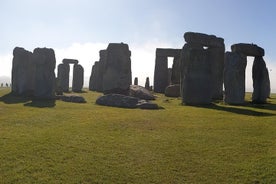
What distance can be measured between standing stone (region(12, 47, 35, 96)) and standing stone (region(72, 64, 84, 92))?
14.2 meters

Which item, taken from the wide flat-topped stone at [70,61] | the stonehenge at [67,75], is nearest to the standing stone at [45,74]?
the stonehenge at [67,75]

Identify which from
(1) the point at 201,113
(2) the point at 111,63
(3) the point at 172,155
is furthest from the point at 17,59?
(3) the point at 172,155

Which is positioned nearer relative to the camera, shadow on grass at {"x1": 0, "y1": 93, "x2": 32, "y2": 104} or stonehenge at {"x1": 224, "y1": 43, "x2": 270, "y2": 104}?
shadow on grass at {"x1": 0, "y1": 93, "x2": 32, "y2": 104}

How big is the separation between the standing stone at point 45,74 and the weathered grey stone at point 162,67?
19.3 meters

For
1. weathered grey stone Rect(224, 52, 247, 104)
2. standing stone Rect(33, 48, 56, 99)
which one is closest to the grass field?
weathered grey stone Rect(224, 52, 247, 104)

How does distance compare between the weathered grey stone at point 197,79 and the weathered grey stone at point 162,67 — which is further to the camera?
the weathered grey stone at point 162,67

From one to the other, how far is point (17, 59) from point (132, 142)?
65.4ft

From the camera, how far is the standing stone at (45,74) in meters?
27.3

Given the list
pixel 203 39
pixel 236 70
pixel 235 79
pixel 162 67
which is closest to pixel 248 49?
pixel 236 70

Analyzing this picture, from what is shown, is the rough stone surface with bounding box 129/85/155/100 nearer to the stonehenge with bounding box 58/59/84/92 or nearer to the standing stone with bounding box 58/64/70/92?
the stonehenge with bounding box 58/59/84/92

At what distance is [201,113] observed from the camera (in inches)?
811

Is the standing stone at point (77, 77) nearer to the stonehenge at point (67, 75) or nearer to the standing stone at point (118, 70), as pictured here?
the stonehenge at point (67, 75)

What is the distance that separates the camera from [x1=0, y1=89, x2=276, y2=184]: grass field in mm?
11008

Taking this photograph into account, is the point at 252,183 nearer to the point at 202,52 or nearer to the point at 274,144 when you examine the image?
the point at 274,144
